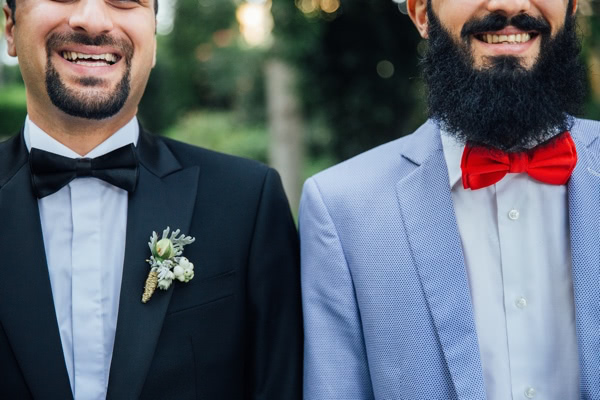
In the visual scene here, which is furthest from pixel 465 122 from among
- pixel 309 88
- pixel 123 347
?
pixel 309 88

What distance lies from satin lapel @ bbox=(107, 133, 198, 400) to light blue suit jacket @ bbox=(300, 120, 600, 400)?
0.46 m

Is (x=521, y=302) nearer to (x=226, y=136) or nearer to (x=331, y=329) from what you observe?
(x=331, y=329)

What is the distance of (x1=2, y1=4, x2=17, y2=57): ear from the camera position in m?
2.51

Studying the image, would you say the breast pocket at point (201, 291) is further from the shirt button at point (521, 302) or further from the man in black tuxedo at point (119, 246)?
the shirt button at point (521, 302)

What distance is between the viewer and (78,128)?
7.91ft

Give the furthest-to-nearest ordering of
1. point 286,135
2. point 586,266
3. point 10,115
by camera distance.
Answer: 1. point 10,115
2. point 286,135
3. point 586,266

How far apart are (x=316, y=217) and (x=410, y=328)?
0.51 meters

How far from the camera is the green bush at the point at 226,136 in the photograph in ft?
51.7

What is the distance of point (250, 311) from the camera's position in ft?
8.00

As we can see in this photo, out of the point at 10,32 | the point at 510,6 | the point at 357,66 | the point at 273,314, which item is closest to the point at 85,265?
the point at 273,314

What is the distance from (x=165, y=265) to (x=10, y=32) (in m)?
1.09

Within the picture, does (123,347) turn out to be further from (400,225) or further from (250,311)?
(400,225)

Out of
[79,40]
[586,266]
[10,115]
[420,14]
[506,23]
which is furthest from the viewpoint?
[10,115]

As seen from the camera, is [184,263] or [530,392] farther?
[184,263]
